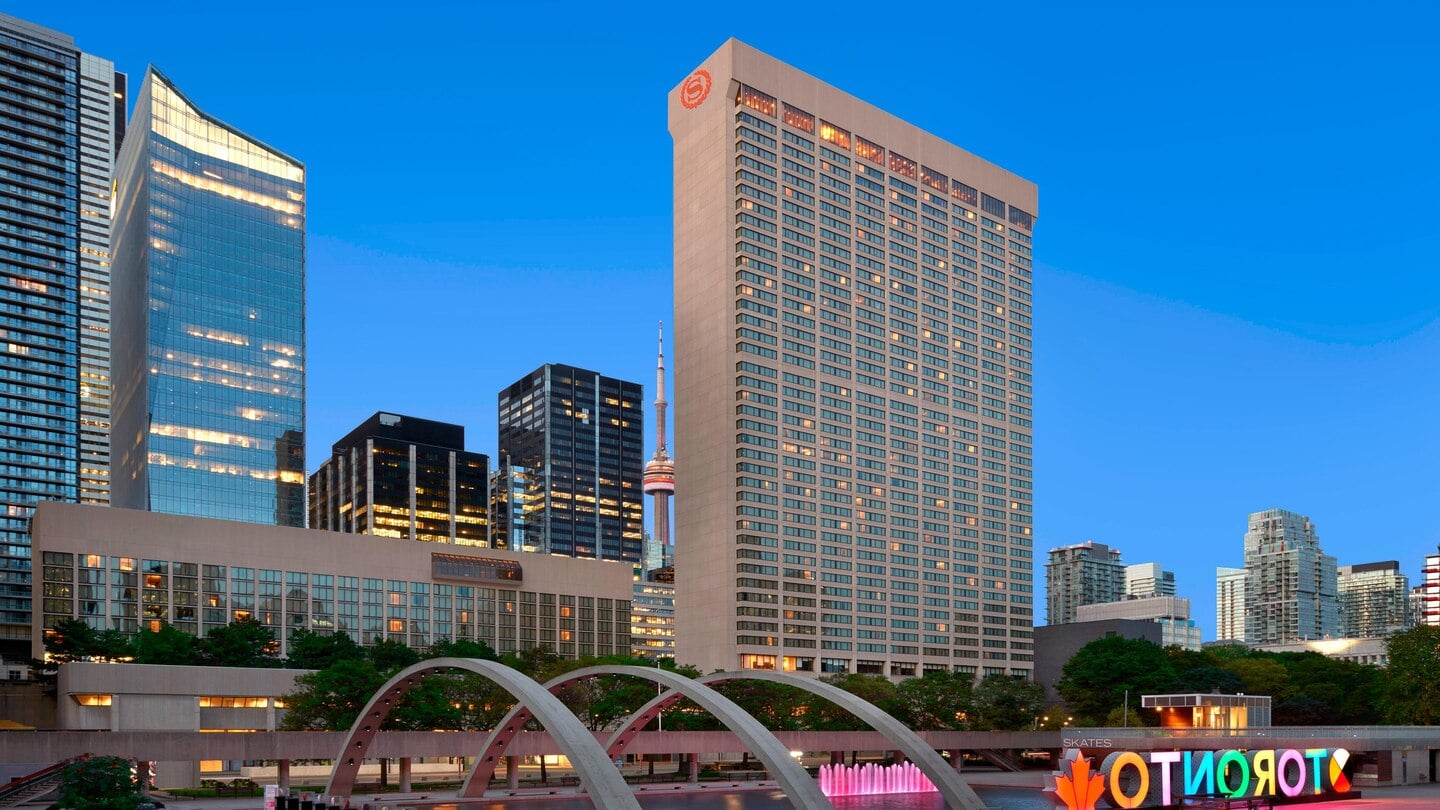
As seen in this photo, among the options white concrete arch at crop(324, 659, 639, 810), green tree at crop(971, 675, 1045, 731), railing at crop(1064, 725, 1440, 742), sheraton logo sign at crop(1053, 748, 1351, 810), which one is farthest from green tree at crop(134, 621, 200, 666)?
sheraton logo sign at crop(1053, 748, 1351, 810)

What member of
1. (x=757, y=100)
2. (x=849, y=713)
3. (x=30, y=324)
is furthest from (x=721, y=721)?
(x=30, y=324)

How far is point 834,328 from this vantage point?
196750 millimetres

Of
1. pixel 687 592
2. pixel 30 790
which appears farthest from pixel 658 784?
pixel 687 592

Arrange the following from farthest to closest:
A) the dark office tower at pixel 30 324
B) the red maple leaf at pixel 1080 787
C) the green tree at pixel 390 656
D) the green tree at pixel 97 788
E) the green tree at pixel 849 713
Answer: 1. the dark office tower at pixel 30 324
2. the green tree at pixel 390 656
3. the green tree at pixel 849 713
4. the red maple leaf at pixel 1080 787
5. the green tree at pixel 97 788

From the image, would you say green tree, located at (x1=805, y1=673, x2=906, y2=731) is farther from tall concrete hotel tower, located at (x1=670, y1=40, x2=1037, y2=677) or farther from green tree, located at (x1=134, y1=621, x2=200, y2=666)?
green tree, located at (x1=134, y1=621, x2=200, y2=666)

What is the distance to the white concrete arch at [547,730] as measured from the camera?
39375mm

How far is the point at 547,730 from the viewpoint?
44156 mm

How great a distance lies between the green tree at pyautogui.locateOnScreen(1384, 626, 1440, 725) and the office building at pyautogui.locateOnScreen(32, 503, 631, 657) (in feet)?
340

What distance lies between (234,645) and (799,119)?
11193 centimetres

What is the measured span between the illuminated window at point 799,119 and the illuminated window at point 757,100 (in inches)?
119

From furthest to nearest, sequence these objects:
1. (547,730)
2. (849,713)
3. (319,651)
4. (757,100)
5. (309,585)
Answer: (757,100) → (309,585) → (319,651) → (849,713) → (547,730)

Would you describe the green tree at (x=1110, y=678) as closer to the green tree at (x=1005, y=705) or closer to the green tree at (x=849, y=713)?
the green tree at (x=1005, y=705)

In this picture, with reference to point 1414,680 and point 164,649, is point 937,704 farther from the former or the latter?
point 164,649

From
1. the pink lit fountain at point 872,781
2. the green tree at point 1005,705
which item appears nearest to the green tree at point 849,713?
the green tree at point 1005,705
